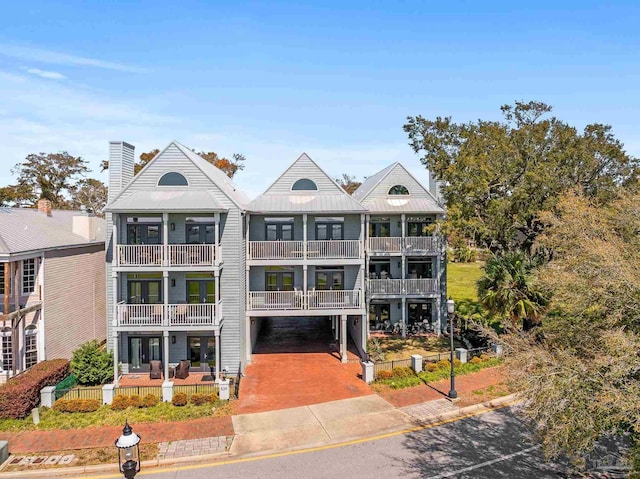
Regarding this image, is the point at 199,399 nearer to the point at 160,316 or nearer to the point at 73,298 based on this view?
the point at 160,316

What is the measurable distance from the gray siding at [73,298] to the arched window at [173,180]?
6.45 metres

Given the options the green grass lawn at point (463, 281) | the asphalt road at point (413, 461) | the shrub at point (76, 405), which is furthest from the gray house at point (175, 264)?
the green grass lawn at point (463, 281)

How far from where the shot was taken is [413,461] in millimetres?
12508

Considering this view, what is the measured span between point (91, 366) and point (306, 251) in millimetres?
11805

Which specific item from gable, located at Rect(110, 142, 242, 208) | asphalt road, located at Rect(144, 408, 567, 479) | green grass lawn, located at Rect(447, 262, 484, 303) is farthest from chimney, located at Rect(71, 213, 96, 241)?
green grass lawn, located at Rect(447, 262, 484, 303)

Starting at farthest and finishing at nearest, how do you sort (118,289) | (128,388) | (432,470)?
1. (118,289)
2. (128,388)
3. (432,470)

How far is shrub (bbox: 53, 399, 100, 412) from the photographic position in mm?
15820

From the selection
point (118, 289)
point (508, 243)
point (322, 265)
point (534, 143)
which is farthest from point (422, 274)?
point (118, 289)

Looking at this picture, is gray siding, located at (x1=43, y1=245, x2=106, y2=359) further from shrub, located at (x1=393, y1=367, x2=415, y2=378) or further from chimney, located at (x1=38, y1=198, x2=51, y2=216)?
shrub, located at (x1=393, y1=367, x2=415, y2=378)

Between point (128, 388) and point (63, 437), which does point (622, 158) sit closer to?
point (128, 388)

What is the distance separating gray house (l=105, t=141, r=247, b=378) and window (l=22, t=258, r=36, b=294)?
3148 mm

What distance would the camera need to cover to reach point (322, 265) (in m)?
23.5

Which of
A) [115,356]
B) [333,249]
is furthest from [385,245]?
[115,356]

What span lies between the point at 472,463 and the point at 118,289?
17.5 m
